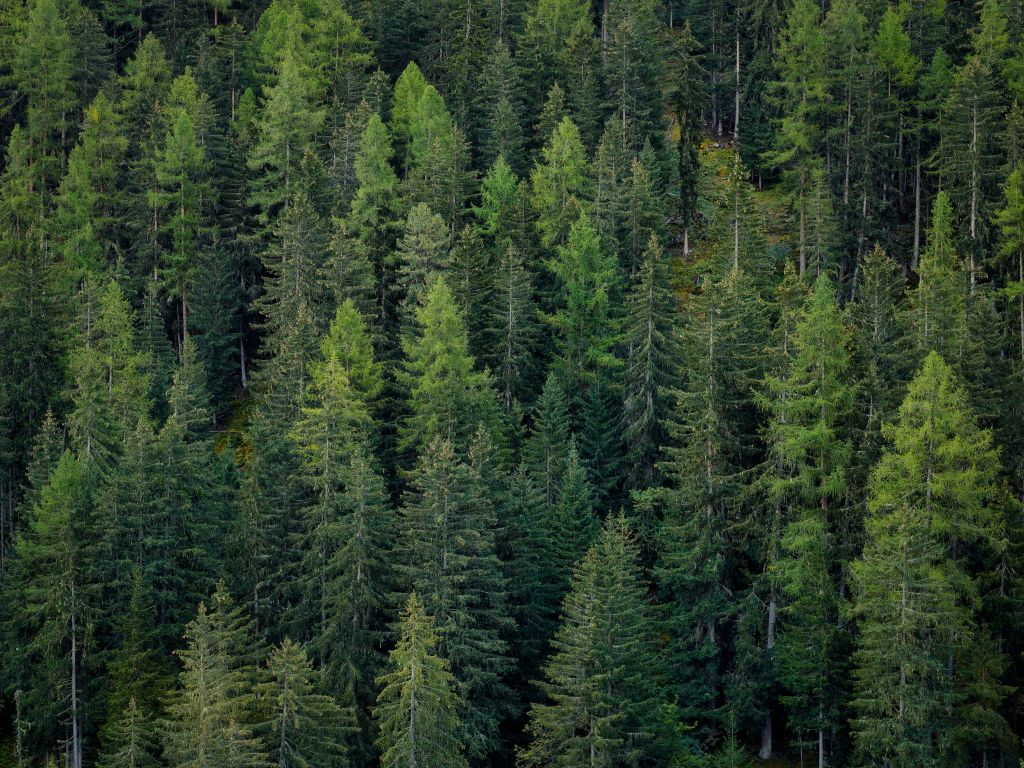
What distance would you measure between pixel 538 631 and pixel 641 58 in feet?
142

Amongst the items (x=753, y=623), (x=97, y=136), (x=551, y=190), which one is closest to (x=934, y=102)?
(x=551, y=190)

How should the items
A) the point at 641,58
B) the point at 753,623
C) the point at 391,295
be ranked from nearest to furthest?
the point at 753,623 < the point at 391,295 < the point at 641,58

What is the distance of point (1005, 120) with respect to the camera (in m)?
79.4

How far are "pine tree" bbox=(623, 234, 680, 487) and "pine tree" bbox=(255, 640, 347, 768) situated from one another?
20.8m

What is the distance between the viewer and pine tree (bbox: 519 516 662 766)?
2050 inches

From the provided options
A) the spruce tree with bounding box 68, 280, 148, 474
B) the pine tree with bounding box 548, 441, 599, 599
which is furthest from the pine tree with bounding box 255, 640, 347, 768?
the spruce tree with bounding box 68, 280, 148, 474

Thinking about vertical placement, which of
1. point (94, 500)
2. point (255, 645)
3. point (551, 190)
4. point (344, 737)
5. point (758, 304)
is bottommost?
point (344, 737)

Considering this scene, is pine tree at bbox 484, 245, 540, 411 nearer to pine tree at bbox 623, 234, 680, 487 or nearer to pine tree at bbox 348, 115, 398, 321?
pine tree at bbox 623, 234, 680, 487

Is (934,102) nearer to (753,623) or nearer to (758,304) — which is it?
(758,304)

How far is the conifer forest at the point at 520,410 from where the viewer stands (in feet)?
177

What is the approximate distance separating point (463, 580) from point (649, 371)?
607 inches

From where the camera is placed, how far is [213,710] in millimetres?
48344

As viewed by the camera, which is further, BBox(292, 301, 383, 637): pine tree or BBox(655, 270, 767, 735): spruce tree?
BBox(655, 270, 767, 735): spruce tree

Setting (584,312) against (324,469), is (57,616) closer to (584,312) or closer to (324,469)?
(324,469)
